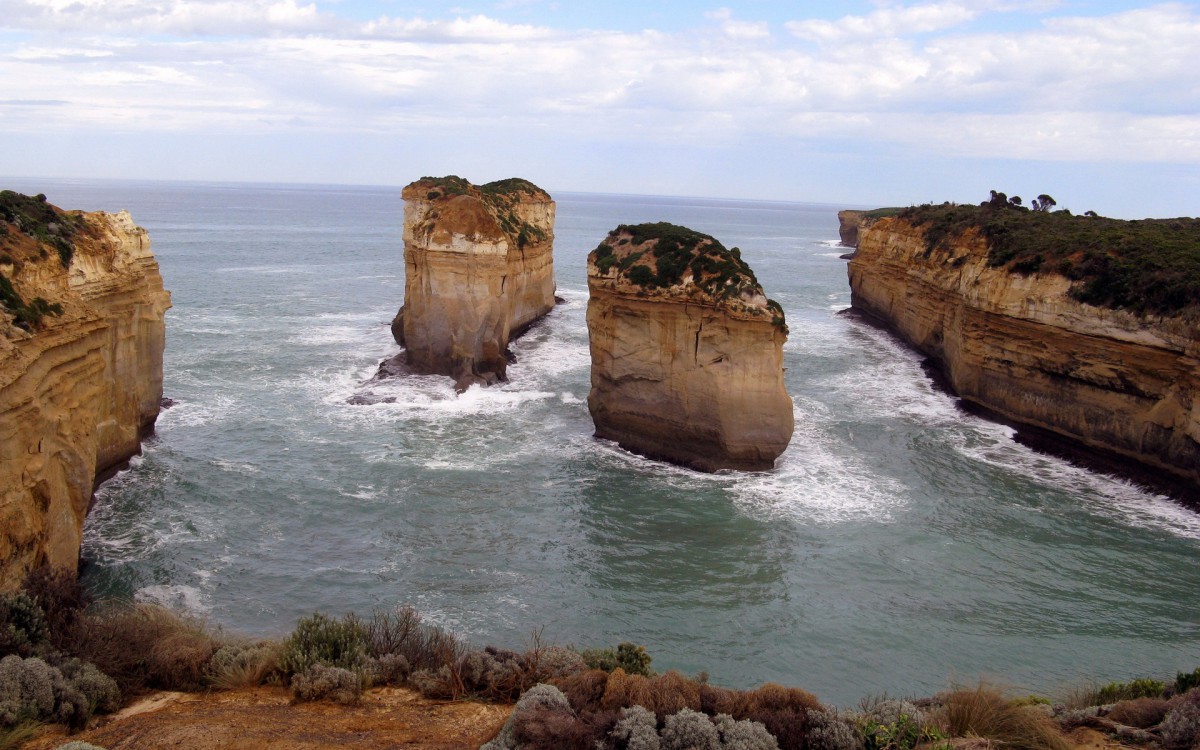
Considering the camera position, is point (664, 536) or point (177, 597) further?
point (664, 536)

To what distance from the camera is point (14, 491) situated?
12742 mm

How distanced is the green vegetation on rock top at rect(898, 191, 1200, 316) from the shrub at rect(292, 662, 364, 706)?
23051 millimetres

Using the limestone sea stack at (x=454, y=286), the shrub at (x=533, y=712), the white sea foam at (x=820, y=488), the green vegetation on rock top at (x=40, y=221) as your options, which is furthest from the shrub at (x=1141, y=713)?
the limestone sea stack at (x=454, y=286)

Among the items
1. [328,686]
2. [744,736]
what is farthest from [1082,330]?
[328,686]

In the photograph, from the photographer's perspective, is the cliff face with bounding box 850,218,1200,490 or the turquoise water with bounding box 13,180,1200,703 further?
the cliff face with bounding box 850,218,1200,490

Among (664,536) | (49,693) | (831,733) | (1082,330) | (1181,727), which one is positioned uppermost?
(1082,330)

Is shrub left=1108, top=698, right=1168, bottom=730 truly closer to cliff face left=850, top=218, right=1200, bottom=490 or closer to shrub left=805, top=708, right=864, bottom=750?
shrub left=805, top=708, right=864, bottom=750

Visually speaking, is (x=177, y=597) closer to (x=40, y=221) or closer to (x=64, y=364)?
(x=64, y=364)

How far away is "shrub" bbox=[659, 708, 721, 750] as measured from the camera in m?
8.24

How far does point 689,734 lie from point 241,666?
19.4 feet

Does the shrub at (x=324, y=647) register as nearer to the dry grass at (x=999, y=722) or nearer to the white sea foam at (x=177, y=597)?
the white sea foam at (x=177, y=597)

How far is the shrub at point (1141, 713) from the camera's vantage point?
360 inches

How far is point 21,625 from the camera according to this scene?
36.6ft

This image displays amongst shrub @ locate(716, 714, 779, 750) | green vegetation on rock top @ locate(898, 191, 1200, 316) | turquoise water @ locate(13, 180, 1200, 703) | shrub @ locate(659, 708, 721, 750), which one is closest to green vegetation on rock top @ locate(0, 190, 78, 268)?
turquoise water @ locate(13, 180, 1200, 703)
